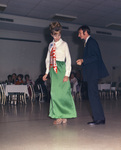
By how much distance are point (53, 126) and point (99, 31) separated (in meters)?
7.86

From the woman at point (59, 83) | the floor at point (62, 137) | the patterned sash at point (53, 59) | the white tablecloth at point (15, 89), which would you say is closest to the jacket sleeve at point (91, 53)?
the woman at point (59, 83)

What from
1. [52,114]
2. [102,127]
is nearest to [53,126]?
[52,114]

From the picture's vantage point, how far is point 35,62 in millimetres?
10148

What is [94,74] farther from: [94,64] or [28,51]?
[28,51]

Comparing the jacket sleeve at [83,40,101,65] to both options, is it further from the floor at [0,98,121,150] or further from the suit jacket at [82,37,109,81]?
the floor at [0,98,121,150]

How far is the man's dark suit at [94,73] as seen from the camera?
2855 millimetres

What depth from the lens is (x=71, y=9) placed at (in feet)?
23.9

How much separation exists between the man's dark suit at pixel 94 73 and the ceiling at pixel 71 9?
415 centimetres

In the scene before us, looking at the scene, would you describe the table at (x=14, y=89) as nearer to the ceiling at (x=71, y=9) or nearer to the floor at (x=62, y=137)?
the ceiling at (x=71, y=9)

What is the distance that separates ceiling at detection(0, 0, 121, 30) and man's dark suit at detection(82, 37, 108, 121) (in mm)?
4153

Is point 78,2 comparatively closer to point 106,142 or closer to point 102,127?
point 102,127

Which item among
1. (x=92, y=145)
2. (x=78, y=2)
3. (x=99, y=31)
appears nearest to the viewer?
(x=92, y=145)

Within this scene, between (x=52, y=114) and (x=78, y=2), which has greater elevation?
(x=78, y=2)

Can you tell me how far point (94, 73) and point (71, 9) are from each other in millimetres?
4991
